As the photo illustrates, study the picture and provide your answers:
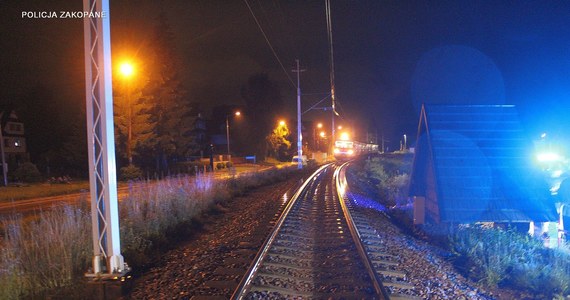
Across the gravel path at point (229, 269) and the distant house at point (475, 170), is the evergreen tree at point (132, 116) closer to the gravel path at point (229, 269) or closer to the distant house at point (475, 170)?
the gravel path at point (229, 269)

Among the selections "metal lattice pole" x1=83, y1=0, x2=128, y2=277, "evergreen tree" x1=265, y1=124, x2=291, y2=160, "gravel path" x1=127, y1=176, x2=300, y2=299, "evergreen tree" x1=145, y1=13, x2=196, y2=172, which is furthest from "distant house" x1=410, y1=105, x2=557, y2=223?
"evergreen tree" x1=265, y1=124, x2=291, y2=160

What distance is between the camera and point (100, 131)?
557 centimetres

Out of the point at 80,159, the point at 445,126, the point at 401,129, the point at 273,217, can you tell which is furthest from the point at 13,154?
the point at 401,129

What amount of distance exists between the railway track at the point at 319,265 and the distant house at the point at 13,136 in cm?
6252

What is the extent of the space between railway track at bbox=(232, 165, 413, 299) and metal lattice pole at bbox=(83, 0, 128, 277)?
2001 mm

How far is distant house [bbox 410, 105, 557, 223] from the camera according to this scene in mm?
9469

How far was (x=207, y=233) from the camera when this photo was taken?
1076cm

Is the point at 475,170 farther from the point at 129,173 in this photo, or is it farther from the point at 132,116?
the point at 132,116

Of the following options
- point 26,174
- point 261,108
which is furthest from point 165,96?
point 261,108

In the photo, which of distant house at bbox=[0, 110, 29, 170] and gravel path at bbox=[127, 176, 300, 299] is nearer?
gravel path at bbox=[127, 176, 300, 299]

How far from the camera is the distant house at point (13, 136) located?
61.9m

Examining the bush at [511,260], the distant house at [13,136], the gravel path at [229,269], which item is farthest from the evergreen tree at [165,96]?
the bush at [511,260]

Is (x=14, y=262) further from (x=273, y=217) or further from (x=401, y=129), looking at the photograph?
(x=401, y=129)

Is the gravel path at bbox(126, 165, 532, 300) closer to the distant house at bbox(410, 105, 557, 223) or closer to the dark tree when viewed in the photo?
the distant house at bbox(410, 105, 557, 223)
